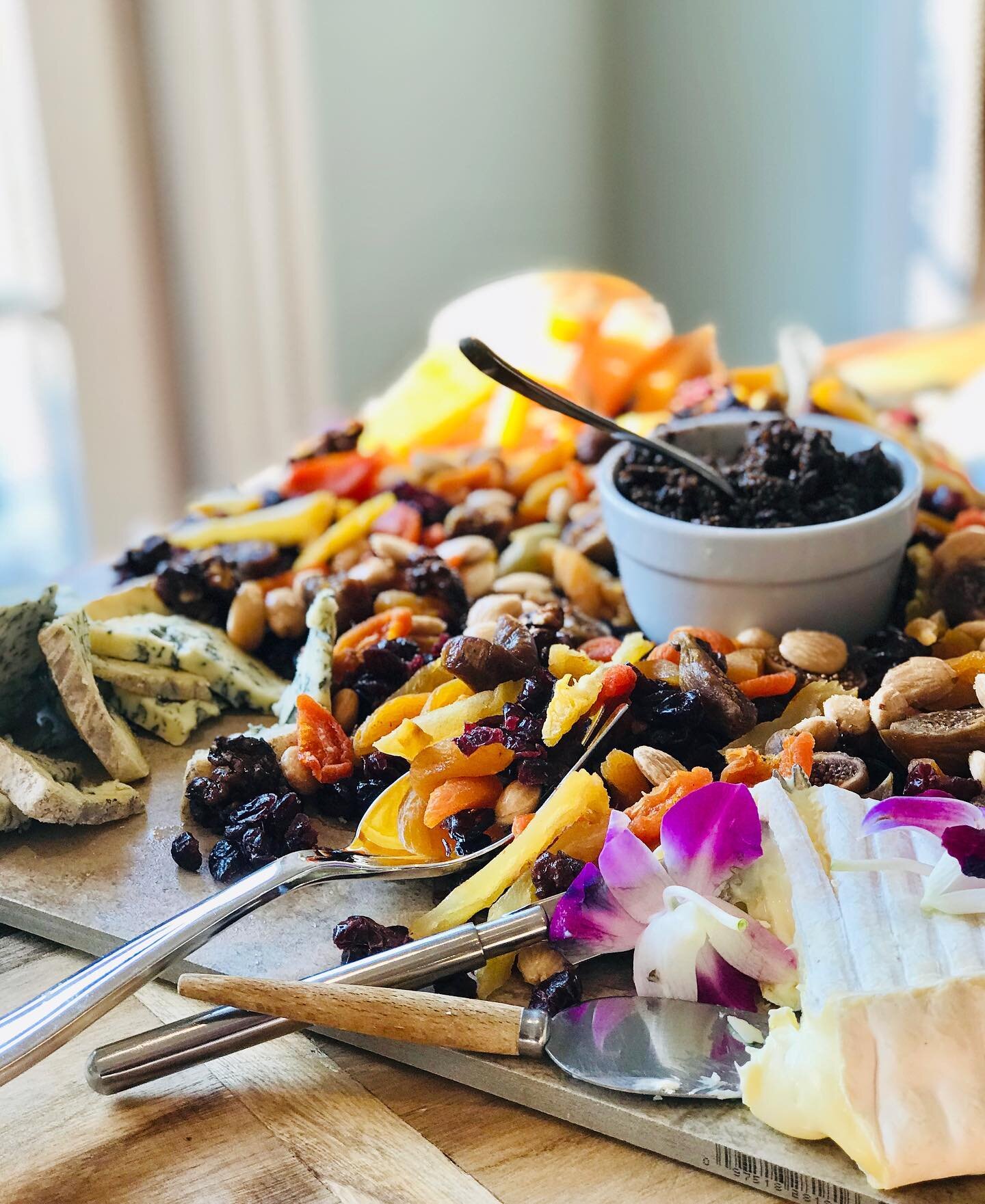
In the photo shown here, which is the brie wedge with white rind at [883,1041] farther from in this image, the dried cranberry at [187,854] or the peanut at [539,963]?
the dried cranberry at [187,854]

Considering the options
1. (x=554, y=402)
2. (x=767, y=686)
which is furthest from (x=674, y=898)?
(x=554, y=402)

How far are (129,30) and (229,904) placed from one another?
2.26 metres

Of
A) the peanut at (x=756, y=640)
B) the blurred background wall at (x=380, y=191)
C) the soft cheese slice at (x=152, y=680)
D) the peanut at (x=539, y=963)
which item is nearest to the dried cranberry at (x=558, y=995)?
the peanut at (x=539, y=963)

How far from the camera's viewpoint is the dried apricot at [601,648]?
119 cm

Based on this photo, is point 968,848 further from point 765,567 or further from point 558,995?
point 765,567

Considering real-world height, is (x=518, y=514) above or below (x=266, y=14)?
below

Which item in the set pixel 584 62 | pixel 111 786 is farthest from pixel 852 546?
pixel 584 62

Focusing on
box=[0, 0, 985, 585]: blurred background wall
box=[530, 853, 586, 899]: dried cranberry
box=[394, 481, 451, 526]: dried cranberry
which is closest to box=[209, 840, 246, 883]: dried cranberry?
box=[530, 853, 586, 899]: dried cranberry

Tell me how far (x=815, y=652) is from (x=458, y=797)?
37 centimetres

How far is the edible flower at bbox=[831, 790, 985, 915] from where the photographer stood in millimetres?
794

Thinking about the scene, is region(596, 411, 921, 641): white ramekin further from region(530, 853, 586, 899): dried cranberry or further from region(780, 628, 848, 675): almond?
region(530, 853, 586, 899): dried cranberry

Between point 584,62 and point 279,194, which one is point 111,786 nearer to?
point 279,194

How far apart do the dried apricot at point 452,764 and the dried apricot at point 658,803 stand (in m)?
0.12

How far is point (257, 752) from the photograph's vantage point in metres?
1.12
